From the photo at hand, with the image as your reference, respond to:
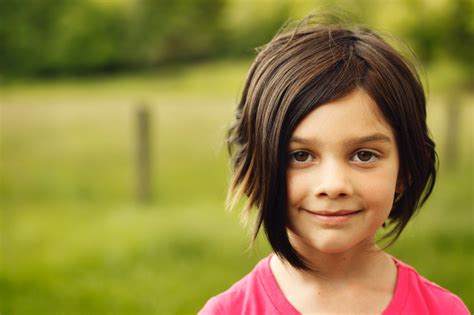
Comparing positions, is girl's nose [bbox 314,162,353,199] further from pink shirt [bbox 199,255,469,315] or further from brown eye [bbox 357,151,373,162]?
pink shirt [bbox 199,255,469,315]

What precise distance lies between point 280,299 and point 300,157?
39 centimetres

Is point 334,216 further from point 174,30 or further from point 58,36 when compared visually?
point 58,36

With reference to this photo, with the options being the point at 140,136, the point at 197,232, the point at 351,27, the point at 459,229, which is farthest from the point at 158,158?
the point at 351,27

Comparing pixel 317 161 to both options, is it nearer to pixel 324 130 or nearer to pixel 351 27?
pixel 324 130

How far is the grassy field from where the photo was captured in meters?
4.85

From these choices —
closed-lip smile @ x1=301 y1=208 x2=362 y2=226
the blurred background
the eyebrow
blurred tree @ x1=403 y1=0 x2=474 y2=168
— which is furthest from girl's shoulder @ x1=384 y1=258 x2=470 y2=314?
blurred tree @ x1=403 y1=0 x2=474 y2=168

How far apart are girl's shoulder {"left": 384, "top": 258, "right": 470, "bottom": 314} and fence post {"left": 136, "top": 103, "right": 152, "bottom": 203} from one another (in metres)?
4.16

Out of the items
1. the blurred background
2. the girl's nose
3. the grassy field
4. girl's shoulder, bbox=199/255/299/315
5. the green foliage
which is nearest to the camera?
the girl's nose

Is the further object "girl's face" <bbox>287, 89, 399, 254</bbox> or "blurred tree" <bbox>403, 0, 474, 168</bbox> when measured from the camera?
"blurred tree" <bbox>403, 0, 474, 168</bbox>

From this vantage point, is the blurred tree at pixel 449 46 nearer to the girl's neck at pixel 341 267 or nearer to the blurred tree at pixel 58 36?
the blurred tree at pixel 58 36

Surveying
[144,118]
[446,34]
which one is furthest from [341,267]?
[144,118]

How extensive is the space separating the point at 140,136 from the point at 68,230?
1.00m

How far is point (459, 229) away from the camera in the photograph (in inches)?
208

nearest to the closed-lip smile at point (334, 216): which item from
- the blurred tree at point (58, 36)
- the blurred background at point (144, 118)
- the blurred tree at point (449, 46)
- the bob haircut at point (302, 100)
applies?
the bob haircut at point (302, 100)
